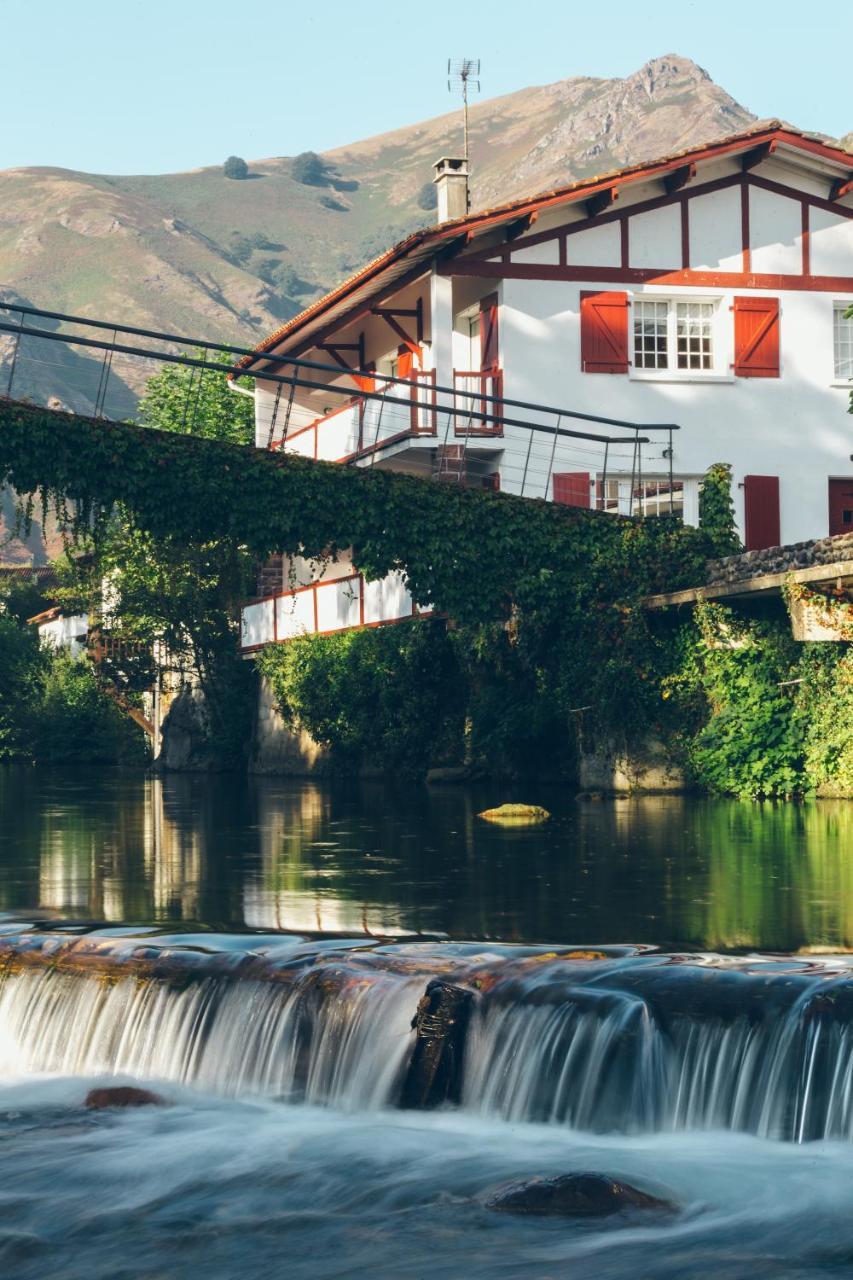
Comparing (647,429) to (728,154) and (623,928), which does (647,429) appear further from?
(623,928)

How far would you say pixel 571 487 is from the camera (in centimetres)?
3262

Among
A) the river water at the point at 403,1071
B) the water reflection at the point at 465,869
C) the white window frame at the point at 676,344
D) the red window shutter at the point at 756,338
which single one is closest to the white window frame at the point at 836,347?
the red window shutter at the point at 756,338

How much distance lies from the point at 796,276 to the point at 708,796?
12238 mm

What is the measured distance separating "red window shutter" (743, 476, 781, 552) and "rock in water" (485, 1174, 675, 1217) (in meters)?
25.7

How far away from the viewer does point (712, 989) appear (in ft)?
36.9

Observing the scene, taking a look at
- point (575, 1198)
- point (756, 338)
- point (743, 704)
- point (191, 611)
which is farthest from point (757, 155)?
point (575, 1198)

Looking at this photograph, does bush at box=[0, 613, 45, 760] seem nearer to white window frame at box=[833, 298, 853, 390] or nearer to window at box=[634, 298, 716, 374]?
window at box=[634, 298, 716, 374]

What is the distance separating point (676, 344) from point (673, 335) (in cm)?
19

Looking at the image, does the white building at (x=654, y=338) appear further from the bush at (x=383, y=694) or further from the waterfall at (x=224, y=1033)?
the waterfall at (x=224, y=1033)

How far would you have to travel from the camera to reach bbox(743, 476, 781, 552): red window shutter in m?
34.2

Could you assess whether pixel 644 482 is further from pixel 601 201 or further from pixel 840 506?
pixel 601 201

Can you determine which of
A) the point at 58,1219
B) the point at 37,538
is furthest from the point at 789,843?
the point at 37,538

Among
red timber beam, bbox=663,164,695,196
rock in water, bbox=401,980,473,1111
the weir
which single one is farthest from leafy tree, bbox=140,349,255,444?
rock in water, bbox=401,980,473,1111

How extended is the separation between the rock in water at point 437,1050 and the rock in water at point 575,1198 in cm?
182
